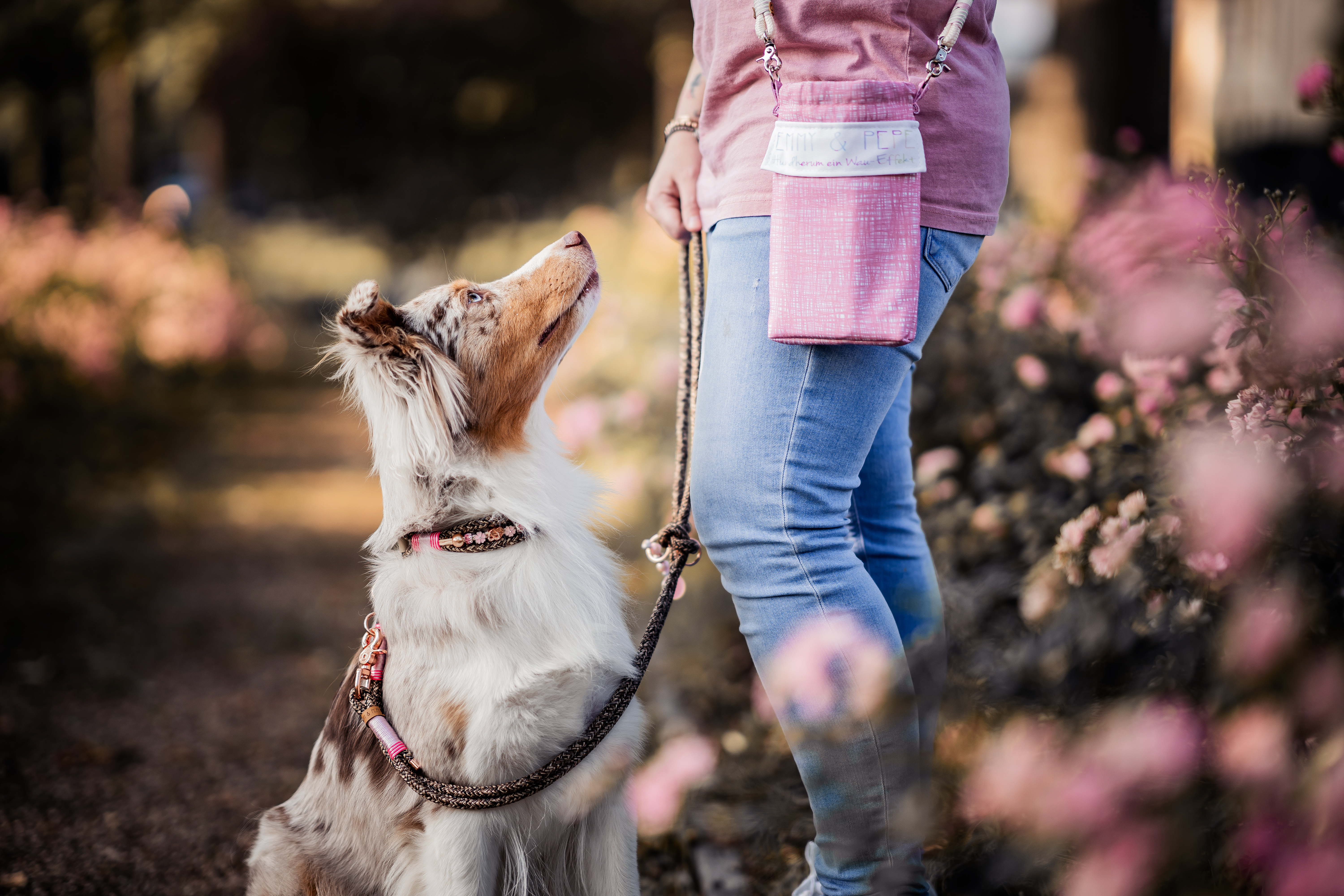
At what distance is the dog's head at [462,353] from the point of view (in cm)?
201

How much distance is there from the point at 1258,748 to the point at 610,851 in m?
1.29

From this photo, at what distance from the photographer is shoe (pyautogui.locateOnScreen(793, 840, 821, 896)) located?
189 centimetres

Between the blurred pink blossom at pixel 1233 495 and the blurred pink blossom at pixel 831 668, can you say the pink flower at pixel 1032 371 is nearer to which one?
the blurred pink blossom at pixel 1233 495

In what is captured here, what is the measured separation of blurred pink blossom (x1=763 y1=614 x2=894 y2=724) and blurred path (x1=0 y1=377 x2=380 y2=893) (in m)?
1.84

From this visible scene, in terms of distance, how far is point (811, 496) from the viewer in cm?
161

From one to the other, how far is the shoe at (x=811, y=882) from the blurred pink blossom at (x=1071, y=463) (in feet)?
3.98

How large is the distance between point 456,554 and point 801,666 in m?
0.74

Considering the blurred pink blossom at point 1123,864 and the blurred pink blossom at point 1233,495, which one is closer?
the blurred pink blossom at point 1123,864

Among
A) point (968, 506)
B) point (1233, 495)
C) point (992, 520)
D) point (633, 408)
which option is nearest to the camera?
point (1233, 495)

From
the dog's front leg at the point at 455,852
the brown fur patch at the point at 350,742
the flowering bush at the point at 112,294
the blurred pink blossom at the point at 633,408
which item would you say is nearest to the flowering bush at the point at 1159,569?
the dog's front leg at the point at 455,852

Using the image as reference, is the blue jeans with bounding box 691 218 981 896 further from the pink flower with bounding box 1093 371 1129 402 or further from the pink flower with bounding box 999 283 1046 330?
the pink flower with bounding box 999 283 1046 330

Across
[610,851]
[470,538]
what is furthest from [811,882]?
[470,538]

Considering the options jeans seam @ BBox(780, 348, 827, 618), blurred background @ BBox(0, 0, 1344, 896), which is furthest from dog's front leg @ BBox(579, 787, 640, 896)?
jeans seam @ BBox(780, 348, 827, 618)

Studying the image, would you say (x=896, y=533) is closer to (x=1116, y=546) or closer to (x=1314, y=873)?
(x=1116, y=546)
